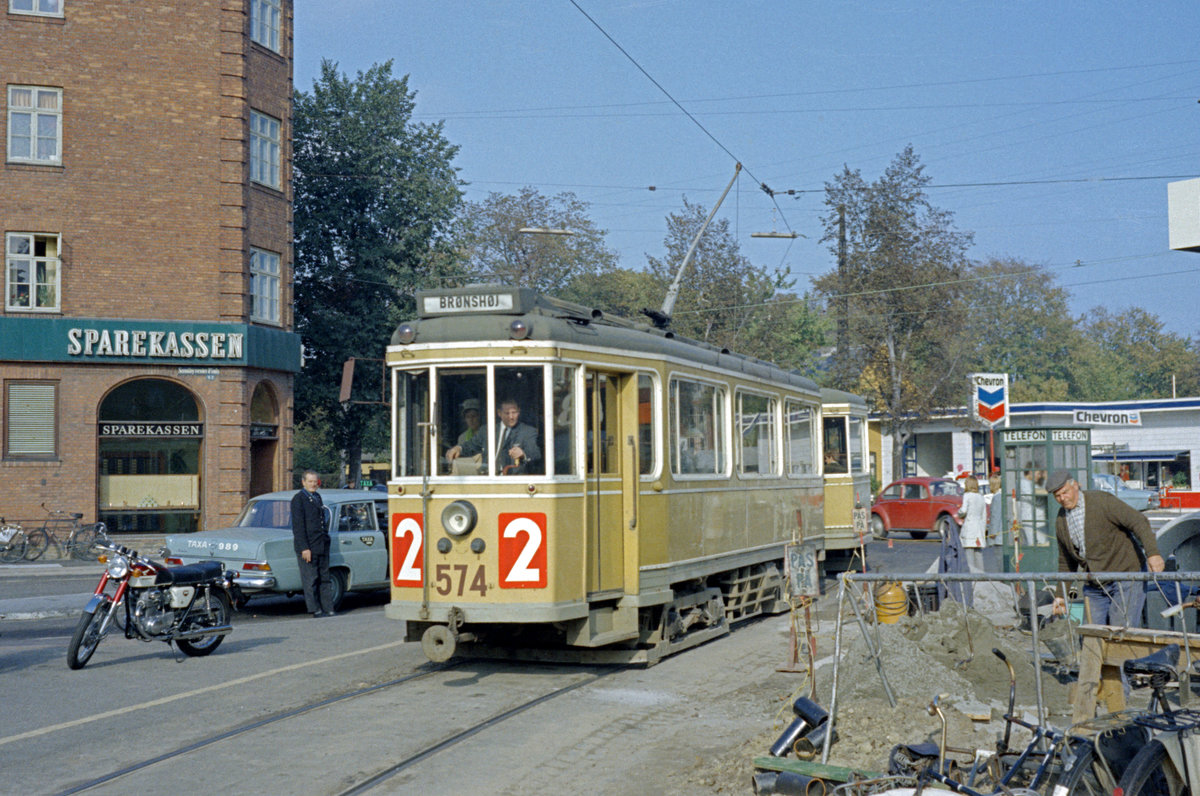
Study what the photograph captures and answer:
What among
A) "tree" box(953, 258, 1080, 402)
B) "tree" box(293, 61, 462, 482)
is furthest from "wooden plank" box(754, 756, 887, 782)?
"tree" box(953, 258, 1080, 402)

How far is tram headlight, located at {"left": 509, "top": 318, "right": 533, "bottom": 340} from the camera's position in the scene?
1001 cm

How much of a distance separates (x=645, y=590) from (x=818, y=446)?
7.51m

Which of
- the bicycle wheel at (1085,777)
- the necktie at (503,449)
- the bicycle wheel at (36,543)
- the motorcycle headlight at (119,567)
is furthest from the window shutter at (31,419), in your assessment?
the bicycle wheel at (1085,777)

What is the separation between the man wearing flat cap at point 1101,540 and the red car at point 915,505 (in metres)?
24.8

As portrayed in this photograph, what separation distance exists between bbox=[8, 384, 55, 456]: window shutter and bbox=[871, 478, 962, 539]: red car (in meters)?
21.2

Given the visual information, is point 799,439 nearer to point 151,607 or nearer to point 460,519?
point 460,519

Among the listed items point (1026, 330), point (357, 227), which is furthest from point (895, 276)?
point (1026, 330)

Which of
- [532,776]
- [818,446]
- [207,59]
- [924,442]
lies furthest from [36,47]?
[924,442]

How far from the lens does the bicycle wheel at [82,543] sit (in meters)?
26.4

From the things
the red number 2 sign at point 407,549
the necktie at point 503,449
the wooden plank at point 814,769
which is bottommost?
the wooden plank at point 814,769

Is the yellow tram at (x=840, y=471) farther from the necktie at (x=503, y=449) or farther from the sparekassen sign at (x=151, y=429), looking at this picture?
the sparekassen sign at (x=151, y=429)

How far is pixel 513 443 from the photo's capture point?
10086 millimetres

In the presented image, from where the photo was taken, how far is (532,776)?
7160 millimetres

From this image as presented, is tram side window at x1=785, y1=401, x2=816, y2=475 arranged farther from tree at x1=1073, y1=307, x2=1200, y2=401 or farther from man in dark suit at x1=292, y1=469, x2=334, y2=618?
tree at x1=1073, y1=307, x2=1200, y2=401
